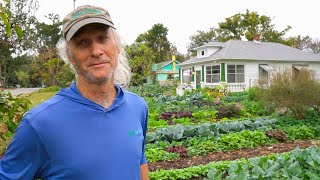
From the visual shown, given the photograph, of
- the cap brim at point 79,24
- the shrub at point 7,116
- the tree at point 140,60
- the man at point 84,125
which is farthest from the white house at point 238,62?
the cap brim at point 79,24

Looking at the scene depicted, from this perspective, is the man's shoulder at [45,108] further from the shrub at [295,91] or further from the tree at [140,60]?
the tree at [140,60]

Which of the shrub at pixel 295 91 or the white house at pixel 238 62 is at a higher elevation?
the white house at pixel 238 62

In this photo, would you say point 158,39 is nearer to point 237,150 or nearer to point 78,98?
point 237,150

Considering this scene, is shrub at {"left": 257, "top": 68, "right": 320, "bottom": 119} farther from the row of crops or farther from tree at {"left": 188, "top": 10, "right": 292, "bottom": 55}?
tree at {"left": 188, "top": 10, "right": 292, "bottom": 55}

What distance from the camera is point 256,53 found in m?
30.0

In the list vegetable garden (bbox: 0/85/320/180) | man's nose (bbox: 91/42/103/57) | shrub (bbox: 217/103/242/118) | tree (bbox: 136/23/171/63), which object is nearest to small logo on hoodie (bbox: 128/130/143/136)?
man's nose (bbox: 91/42/103/57)

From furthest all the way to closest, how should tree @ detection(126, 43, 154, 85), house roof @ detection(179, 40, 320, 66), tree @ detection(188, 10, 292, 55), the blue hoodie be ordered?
tree @ detection(188, 10, 292, 55) → house roof @ detection(179, 40, 320, 66) → tree @ detection(126, 43, 154, 85) → the blue hoodie

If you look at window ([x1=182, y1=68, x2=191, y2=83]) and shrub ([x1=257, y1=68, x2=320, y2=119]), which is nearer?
shrub ([x1=257, y1=68, x2=320, y2=119])

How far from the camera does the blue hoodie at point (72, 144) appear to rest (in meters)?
1.59

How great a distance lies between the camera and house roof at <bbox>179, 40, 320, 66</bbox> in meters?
28.7

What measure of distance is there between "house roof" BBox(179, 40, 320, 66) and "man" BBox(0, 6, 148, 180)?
2611 centimetres

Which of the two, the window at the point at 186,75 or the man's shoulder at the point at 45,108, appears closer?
the man's shoulder at the point at 45,108

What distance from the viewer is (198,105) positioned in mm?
16953

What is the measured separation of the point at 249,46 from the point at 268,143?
24335mm
